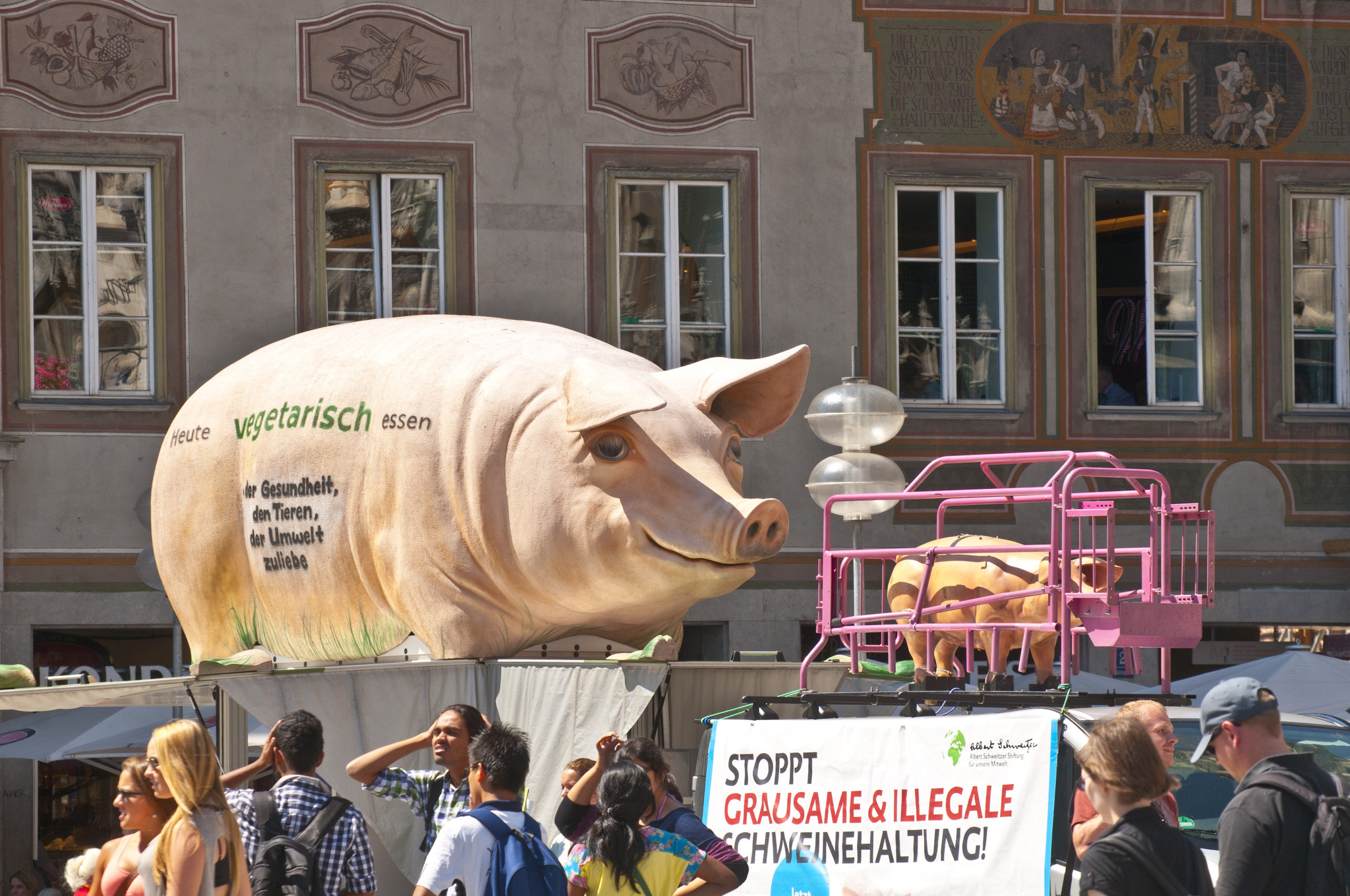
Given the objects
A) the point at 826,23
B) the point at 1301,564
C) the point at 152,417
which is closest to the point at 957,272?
the point at 826,23

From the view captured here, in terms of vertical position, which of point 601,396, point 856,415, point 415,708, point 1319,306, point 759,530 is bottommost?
point 415,708

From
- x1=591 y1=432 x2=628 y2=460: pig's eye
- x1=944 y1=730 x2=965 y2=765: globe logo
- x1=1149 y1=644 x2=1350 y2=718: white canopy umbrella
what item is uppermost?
x1=591 y1=432 x2=628 y2=460: pig's eye

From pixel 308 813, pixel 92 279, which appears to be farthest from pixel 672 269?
pixel 308 813

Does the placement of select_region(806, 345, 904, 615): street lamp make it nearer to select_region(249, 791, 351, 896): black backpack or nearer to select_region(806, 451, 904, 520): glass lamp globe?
select_region(806, 451, 904, 520): glass lamp globe

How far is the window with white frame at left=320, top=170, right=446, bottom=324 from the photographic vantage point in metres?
13.9

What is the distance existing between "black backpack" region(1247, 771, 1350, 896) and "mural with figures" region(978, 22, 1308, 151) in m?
11.1

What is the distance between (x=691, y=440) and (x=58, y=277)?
7.03m

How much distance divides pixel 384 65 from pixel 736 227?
117 inches

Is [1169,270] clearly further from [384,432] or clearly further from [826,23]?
[384,432]

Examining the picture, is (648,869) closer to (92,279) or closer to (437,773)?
(437,773)

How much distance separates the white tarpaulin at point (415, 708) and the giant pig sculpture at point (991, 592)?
1.25m

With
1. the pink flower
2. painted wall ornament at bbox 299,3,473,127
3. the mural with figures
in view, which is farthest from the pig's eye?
the mural with figures

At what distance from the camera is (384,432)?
8.90 metres

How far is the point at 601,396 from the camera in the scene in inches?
327
